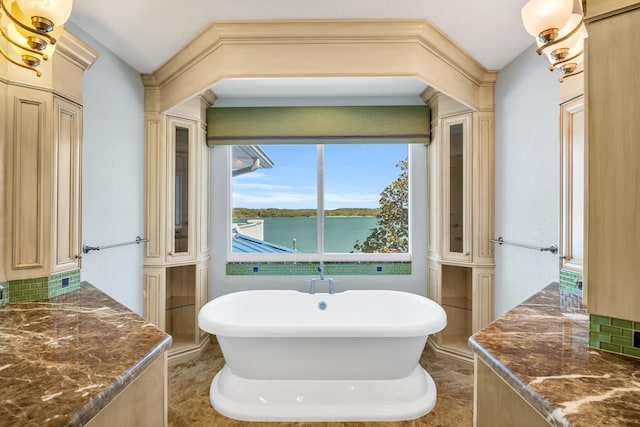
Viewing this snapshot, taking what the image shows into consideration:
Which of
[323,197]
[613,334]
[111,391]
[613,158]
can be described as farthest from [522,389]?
[323,197]

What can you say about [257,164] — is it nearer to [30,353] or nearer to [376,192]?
[376,192]

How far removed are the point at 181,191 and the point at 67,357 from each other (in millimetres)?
1930

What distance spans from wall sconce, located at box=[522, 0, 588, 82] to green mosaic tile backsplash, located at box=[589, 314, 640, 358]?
3.48 ft

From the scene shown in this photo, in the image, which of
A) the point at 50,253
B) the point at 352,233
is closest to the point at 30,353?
the point at 50,253

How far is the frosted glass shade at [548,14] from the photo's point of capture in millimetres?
1285

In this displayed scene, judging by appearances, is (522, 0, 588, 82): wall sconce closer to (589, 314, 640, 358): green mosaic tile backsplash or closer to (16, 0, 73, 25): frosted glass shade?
(589, 314, 640, 358): green mosaic tile backsplash

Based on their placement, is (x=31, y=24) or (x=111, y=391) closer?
(x=111, y=391)

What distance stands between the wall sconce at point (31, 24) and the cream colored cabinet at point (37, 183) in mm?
324

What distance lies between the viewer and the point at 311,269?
312cm

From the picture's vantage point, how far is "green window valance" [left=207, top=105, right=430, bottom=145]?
2977mm

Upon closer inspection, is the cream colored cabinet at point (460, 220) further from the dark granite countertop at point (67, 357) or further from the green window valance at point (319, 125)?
the dark granite countertop at point (67, 357)

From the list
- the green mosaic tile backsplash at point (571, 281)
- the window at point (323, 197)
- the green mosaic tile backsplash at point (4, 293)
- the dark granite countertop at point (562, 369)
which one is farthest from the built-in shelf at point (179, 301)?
the green mosaic tile backsplash at point (571, 281)

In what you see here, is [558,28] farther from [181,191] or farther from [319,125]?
[181,191]

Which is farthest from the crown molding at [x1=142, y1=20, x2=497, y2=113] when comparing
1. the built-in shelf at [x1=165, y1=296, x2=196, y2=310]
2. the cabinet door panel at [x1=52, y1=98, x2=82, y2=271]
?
the built-in shelf at [x1=165, y1=296, x2=196, y2=310]
